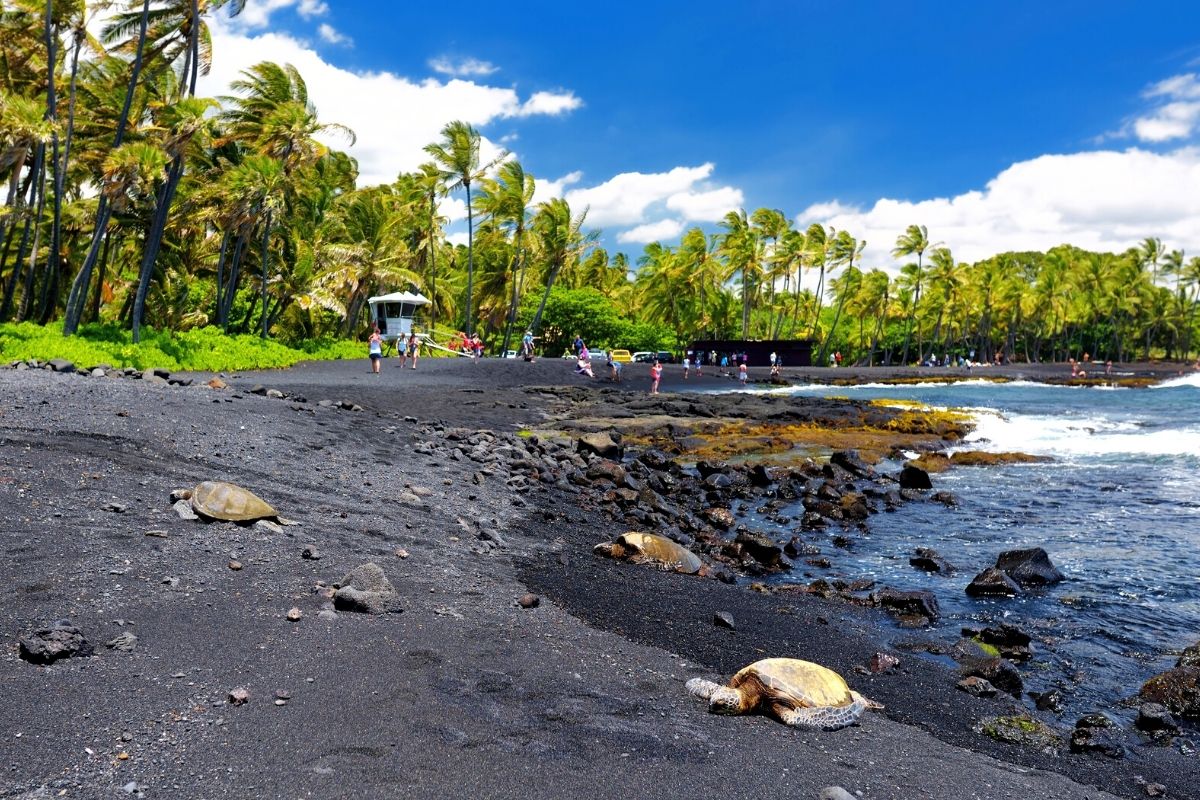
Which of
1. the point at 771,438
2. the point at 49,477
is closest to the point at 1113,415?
the point at 771,438

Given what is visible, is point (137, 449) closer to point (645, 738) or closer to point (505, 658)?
point (505, 658)

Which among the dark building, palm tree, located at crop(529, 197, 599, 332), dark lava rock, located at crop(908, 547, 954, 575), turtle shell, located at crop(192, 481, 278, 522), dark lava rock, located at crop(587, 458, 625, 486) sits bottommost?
dark lava rock, located at crop(908, 547, 954, 575)

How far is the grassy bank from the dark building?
37.0 metres

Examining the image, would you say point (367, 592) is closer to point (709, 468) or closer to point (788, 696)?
point (788, 696)

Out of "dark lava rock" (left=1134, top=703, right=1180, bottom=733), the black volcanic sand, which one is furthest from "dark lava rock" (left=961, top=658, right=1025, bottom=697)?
"dark lava rock" (left=1134, top=703, right=1180, bottom=733)

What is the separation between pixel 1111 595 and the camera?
8383 mm

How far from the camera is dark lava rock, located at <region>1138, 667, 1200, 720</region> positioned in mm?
5543

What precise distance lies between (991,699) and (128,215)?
1393 inches

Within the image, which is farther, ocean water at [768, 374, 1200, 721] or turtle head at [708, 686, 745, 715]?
ocean water at [768, 374, 1200, 721]

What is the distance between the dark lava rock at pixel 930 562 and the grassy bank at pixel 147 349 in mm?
19673

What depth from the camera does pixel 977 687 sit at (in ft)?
18.8

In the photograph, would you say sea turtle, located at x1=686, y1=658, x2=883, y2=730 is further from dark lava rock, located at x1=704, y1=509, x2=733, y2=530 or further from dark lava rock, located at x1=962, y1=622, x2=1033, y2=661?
dark lava rock, located at x1=704, y1=509, x2=733, y2=530

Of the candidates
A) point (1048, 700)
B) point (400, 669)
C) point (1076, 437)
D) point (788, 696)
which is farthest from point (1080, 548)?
point (1076, 437)

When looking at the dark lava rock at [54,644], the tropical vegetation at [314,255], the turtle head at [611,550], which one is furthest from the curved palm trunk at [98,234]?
the dark lava rock at [54,644]
